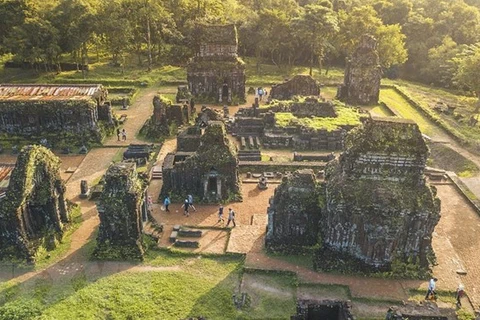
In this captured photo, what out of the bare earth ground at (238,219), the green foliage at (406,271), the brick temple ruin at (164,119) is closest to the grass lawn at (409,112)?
the bare earth ground at (238,219)

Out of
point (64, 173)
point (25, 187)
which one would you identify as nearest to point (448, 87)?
point (64, 173)

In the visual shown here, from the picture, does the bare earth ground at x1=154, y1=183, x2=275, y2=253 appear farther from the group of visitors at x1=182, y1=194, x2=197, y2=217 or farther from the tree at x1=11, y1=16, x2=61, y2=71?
the tree at x1=11, y1=16, x2=61, y2=71

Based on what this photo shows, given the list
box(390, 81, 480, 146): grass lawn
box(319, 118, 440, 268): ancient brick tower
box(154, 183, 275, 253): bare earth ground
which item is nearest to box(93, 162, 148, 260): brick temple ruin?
box(154, 183, 275, 253): bare earth ground

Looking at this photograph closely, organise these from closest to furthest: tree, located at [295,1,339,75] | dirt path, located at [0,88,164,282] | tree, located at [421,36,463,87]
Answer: dirt path, located at [0,88,164,282] < tree, located at [295,1,339,75] < tree, located at [421,36,463,87]

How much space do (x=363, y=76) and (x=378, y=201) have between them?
32.0 metres

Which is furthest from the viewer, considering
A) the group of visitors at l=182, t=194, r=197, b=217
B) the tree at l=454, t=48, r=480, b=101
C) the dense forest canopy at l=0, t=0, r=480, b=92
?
the dense forest canopy at l=0, t=0, r=480, b=92

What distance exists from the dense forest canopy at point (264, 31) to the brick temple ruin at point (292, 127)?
1721cm

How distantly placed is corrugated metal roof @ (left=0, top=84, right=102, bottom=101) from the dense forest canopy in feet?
43.2

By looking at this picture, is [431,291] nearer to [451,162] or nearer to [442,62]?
[451,162]

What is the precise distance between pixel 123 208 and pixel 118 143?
1836 centimetres

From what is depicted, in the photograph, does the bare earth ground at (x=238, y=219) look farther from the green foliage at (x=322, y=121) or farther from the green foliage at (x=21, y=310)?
the green foliage at (x=322, y=121)

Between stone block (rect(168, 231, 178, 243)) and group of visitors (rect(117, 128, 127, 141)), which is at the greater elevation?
group of visitors (rect(117, 128, 127, 141))

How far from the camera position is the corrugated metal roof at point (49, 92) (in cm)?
4506

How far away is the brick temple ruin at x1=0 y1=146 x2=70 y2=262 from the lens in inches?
1076
